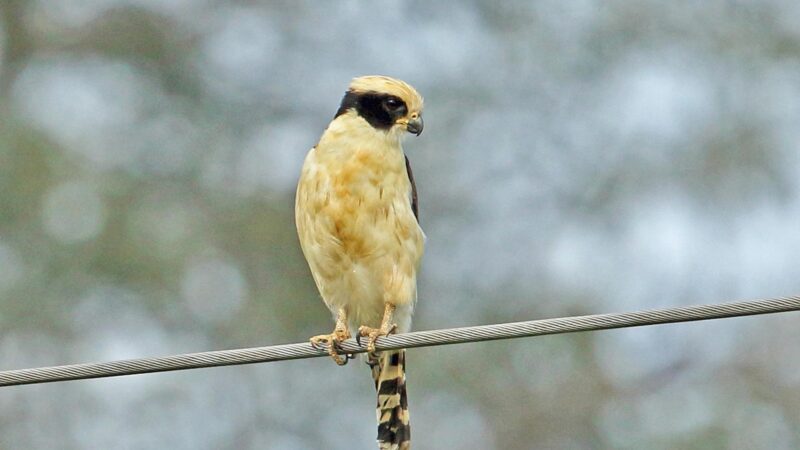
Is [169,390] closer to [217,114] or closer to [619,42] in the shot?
[217,114]

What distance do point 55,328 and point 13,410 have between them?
3.48 ft

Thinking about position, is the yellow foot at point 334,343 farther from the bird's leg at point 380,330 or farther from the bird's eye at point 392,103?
the bird's eye at point 392,103

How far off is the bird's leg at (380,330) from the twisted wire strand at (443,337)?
935 millimetres

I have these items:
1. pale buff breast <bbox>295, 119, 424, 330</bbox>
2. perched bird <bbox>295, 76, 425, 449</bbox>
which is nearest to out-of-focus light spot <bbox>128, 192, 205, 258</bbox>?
perched bird <bbox>295, 76, 425, 449</bbox>

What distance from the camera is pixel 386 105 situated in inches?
261

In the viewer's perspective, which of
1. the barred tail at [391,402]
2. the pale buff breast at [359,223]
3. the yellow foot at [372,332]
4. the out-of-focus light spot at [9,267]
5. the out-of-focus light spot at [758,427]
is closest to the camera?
the yellow foot at [372,332]

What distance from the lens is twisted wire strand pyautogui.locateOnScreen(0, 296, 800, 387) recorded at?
4.27 m

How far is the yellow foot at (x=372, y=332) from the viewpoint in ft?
19.5

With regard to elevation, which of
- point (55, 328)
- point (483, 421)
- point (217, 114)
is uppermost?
point (217, 114)

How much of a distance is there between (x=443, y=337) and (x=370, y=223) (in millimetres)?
1752

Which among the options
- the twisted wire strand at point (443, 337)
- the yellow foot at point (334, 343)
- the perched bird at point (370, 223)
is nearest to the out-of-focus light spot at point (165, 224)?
the perched bird at point (370, 223)

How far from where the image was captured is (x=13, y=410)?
18.0 meters

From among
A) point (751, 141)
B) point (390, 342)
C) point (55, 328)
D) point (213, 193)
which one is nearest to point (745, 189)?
point (751, 141)

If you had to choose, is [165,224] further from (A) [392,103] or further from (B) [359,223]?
(B) [359,223]
